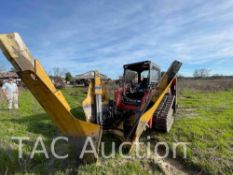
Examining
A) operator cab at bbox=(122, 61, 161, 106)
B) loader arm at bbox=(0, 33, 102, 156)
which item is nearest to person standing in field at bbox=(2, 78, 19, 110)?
operator cab at bbox=(122, 61, 161, 106)

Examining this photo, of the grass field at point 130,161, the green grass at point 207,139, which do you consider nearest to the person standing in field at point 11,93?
the grass field at point 130,161

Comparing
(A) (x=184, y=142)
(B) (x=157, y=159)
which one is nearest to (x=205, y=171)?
(B) (x=157, y=159)

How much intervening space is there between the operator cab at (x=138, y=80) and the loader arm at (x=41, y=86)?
2.58 metres

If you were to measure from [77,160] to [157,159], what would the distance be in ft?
4.81

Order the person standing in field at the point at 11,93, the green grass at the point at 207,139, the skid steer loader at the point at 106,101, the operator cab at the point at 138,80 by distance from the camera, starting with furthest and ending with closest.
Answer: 1. the person standing in field at the point at 11,93
2. the operator cab at the point at 138,80
3. the green grass at the point at 207,139
4. the skid steer loader at the point at 106,101

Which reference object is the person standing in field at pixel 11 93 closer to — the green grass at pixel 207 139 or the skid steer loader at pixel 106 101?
the skid steer loader at pixel 106 101

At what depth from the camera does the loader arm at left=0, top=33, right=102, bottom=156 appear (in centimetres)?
250

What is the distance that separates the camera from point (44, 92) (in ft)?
9.14

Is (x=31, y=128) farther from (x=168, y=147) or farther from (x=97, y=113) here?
(x=168, y=147)

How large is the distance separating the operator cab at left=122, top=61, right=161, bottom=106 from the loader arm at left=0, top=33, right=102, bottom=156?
2.58 m

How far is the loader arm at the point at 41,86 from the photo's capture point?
98.4 inches

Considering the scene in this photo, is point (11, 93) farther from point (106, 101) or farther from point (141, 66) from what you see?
point (141, 66)

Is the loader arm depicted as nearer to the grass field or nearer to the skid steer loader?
the skid steer loader

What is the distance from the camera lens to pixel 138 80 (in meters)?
6.98
